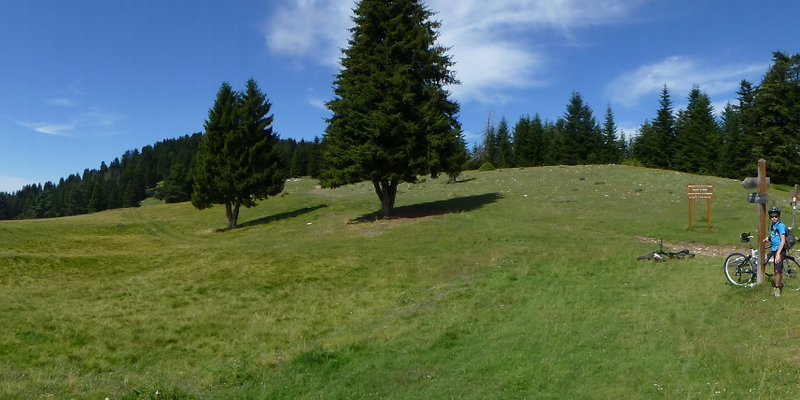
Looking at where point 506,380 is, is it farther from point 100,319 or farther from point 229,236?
point 229,236

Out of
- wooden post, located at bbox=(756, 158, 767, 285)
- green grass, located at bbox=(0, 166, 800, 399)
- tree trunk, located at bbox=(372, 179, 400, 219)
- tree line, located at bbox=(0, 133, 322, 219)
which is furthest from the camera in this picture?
tree line, located at bbox=(0, 133, 322, 219)

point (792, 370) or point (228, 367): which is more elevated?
point (792, 370)

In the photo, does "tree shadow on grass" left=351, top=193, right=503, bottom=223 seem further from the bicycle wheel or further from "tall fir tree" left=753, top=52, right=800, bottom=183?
"tall fir tree" left=753, top=52, right=800, bottom=183

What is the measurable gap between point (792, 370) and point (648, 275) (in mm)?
10439

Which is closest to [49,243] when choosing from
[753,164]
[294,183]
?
[294,183]

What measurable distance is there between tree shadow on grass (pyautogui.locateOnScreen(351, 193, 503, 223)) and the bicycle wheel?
24864 millimetres

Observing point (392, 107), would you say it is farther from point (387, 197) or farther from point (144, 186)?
point (144, 186)

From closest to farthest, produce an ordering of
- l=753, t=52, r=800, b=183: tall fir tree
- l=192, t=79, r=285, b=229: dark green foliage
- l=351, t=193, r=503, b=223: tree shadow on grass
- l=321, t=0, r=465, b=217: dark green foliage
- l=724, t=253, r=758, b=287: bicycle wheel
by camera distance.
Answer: l=724, t=253, r=758, b=287: bicycle wheel < l=321, t=0, r=465, b=217: dark green foliage < l=351, t=193, r=503, b=223: tree shadow on grass < l=192, t=79, r=285, b=229: dark green foliage < l=753, t=52, r=800, b=183: tall fir tree

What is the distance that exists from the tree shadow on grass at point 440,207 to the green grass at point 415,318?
384 cm

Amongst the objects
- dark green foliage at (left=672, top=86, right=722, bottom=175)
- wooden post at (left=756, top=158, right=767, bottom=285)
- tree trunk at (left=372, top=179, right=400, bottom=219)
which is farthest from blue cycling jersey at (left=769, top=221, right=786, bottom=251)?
dark green foliage at (left=672, top=86, right=722, bottom=175)

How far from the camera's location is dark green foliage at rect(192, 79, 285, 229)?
52438 mm

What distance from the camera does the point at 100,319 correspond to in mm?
17391

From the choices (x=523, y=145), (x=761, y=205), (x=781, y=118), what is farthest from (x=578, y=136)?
(x=761, y=205)

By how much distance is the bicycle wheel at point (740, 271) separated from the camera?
15273 mm
